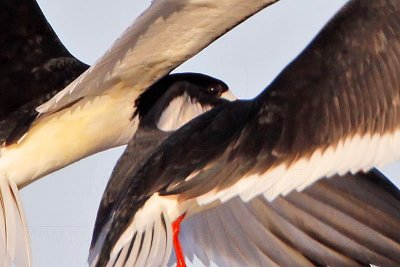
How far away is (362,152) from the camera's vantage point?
395cm

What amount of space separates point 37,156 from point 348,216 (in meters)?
0.89

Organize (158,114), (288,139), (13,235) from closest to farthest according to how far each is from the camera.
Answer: (288,139) → (13,235) → (158,114)

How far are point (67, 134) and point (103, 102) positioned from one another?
5.5 inches

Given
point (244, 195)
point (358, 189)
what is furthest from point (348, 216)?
point (244, 195)

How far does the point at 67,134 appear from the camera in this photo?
4.43 m

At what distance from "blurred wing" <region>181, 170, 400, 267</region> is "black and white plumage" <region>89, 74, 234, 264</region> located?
0.28 meters

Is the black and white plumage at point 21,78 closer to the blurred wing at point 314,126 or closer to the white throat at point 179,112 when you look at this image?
the white throat at point 179,112

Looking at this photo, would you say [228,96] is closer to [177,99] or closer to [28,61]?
[177,99]

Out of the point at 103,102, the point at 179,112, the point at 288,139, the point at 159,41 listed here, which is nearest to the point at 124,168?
the point at 103,102

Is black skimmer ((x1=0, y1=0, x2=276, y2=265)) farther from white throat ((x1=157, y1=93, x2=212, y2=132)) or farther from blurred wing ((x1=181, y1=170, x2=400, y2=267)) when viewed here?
blurred wing ((x1=181, y1=170, x2=400, y2=267))

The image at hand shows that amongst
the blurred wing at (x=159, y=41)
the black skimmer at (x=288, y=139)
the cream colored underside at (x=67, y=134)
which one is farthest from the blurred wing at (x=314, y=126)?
the cream colored underside at (x=67, y=134)

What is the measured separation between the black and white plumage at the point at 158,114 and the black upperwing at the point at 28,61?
0.34 m

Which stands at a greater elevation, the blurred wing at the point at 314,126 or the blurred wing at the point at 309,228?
the blurred wing at the point at 314,126

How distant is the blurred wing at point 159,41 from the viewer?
12.5 feet
